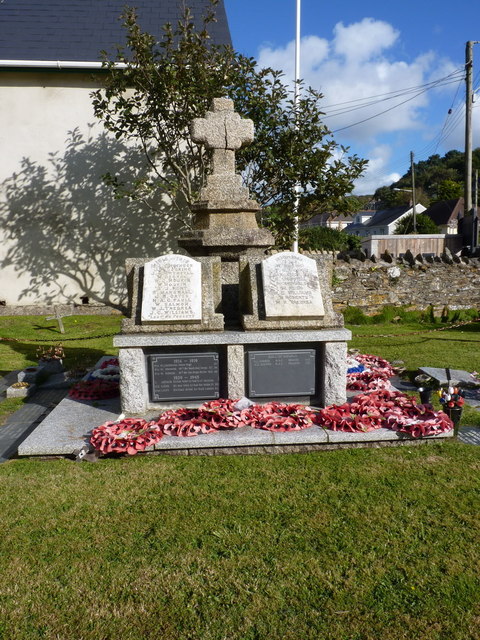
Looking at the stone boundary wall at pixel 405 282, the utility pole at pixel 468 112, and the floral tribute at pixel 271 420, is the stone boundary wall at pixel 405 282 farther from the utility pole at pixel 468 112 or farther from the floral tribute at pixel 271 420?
the floral tribute at pixel 271 420

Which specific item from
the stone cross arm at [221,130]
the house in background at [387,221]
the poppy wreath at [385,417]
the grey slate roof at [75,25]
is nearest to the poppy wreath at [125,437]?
the poppy wreath at [385,417]

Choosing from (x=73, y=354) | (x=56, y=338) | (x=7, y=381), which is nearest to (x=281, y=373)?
(x=7, y=381)

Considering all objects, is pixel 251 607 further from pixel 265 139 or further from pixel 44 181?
pixel 44 181

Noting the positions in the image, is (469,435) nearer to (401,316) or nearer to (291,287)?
(291,287)

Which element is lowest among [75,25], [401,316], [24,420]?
[24,420]

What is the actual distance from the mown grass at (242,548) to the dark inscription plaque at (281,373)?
3.08 feet

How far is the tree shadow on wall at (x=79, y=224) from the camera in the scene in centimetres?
1358

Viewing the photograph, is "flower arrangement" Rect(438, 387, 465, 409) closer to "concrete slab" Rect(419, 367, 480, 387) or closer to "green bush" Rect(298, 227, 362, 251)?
"concrete slab" Rect(419, 367, 480, 387)

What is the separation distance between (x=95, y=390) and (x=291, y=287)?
253cm

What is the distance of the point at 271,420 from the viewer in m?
4.53

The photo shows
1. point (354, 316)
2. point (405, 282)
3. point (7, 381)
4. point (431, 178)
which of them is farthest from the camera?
point (431, 178)

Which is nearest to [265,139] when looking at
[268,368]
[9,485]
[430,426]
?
[268,368]

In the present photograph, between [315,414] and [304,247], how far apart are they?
1054 centimetres

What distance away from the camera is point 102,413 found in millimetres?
5098
